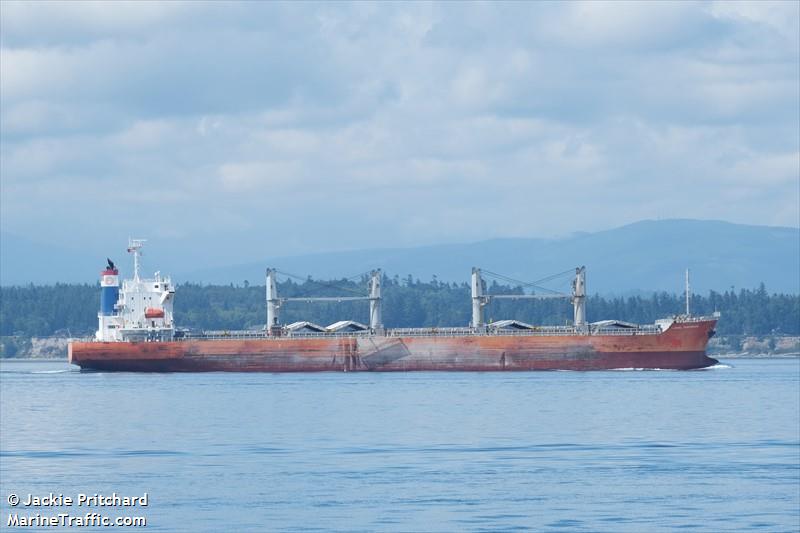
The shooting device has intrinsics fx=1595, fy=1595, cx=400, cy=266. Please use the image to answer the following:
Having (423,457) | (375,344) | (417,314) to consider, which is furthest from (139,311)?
(417,314)

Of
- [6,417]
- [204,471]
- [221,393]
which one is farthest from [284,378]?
[204,471]

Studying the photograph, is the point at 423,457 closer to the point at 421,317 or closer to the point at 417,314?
the point at 417,314

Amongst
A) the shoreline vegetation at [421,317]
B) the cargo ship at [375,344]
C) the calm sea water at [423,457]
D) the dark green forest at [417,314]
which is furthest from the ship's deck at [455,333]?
the dark green forest at [417,314]

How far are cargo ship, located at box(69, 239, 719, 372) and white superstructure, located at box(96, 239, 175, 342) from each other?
0.06m

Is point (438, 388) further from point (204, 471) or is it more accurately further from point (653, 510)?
point (653, 510)

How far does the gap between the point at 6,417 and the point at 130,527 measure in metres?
26.6

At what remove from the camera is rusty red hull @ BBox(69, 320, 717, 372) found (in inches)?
3452

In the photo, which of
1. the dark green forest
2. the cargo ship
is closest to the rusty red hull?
the cargo ship

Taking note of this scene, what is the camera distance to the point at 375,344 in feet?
301

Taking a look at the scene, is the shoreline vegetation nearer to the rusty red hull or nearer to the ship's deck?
the ship's deck

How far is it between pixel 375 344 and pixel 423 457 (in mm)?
51665

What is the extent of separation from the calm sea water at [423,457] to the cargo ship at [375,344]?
19005 mm

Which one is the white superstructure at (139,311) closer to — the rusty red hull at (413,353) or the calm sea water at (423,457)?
the rusty red hull at (413,353)

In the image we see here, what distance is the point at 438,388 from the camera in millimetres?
70875
